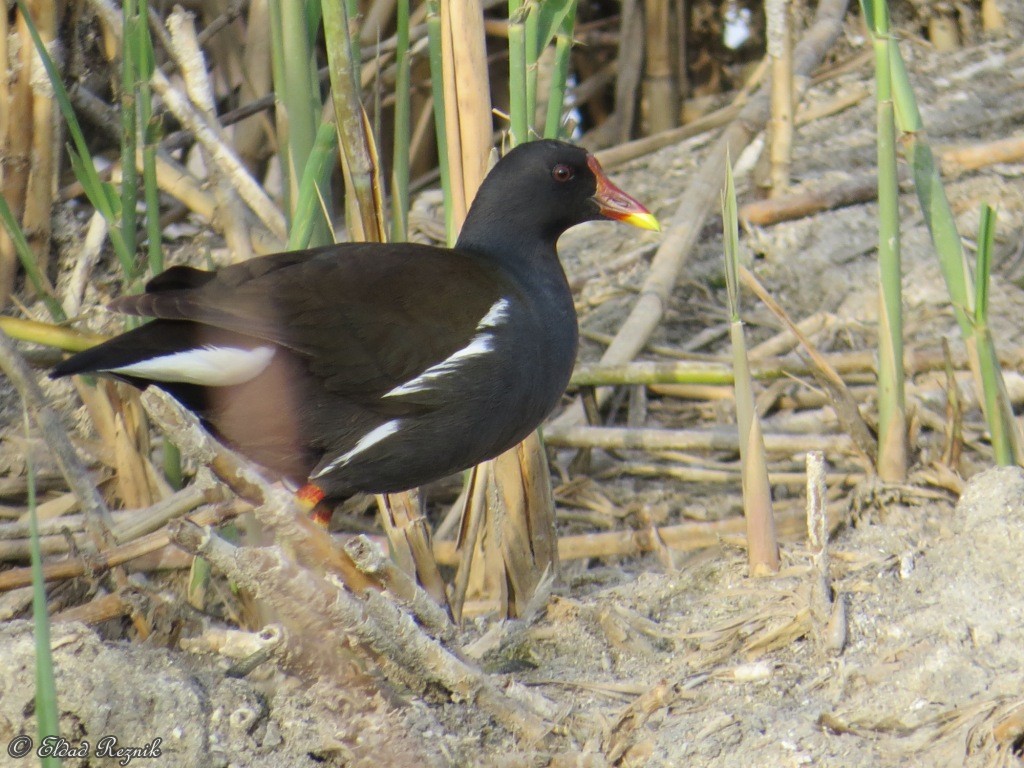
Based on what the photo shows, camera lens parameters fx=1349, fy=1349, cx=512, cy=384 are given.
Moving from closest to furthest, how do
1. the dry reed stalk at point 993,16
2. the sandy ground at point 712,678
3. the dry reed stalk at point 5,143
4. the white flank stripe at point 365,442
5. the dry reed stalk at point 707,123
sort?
the sandy ground at point 712,678, the white flank stripe at point 365,442, the dry reed stalk at point 5,143, the dry reed stalk at point 707,123, the dry reed stalk at point 993,16

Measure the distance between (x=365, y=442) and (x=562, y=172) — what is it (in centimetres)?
71

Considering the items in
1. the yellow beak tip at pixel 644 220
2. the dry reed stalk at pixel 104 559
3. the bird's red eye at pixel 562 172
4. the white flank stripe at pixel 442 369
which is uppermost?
the bird's red eye at pixel 562 172

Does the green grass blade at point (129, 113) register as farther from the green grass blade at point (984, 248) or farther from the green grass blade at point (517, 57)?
the green grass blade at point (984, 248)

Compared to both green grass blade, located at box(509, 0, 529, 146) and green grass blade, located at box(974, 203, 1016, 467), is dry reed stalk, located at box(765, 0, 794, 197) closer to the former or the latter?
green grass blade, located at box(509, 0, 529, 146)

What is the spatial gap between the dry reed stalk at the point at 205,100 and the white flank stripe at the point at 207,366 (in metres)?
0.68

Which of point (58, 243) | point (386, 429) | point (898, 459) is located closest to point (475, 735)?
point (386, 429)

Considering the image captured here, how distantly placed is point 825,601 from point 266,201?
1.25 meters

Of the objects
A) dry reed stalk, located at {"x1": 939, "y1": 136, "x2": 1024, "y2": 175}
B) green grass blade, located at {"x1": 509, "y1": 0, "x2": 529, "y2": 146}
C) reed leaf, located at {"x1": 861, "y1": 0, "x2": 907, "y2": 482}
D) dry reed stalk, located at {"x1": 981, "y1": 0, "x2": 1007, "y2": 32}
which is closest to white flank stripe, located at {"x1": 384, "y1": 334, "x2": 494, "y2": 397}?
green grass blade, located at {"x1": 509, "y1": 0, "x2": 529, "y2": 146}

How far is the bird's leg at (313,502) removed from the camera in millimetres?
2123

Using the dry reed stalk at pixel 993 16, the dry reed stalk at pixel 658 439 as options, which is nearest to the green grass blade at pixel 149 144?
the dry reed stalk at pixel 658 439

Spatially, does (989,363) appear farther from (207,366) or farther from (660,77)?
(660,77)

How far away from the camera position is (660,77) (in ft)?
14.0

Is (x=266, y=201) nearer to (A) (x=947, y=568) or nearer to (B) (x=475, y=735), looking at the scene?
(B) (x=475, y=735)

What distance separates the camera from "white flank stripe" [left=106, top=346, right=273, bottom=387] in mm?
1902
